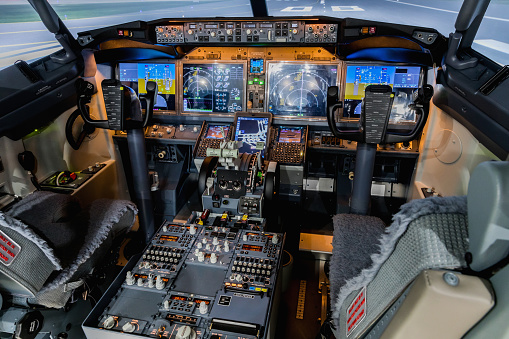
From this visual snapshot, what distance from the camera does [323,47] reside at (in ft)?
11.6

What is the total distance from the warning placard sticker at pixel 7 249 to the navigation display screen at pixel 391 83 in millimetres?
2983

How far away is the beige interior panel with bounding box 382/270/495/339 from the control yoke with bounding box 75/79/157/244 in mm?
2322

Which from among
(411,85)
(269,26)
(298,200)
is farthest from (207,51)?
(411,85)

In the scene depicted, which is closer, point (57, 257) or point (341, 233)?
point (57, 257)

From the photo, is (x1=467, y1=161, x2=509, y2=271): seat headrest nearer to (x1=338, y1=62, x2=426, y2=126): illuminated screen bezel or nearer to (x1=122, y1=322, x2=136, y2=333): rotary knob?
(x1=122, y1=322, x2=136, y2=333): rotary knob

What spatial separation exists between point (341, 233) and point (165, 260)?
1.11 m

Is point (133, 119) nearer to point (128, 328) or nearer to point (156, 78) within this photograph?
point (156, 78)

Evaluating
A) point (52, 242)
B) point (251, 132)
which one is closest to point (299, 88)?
point (251, 132)

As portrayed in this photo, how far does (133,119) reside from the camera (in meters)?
2.74

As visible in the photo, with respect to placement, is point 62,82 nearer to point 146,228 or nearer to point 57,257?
point 146,228

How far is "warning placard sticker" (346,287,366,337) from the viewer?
1.26 meters

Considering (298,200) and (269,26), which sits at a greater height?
(269,26)

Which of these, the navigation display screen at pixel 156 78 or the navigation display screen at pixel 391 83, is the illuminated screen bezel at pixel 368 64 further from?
the navigation display screen at pixel 156 78

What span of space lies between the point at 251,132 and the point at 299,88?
2.25 ft
